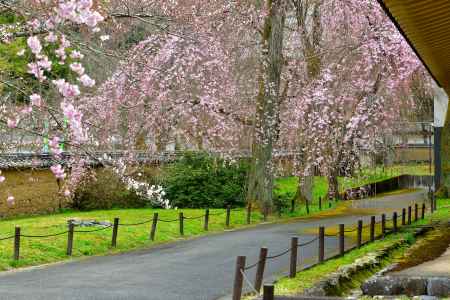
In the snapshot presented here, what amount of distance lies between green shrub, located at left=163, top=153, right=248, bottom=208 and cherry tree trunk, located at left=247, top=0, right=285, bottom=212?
13.5 feet

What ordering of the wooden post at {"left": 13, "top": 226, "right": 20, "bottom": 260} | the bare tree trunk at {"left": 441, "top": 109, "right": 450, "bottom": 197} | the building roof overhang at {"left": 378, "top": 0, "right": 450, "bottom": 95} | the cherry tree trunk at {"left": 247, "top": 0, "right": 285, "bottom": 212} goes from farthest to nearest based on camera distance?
the bare tree trunk at {"left": 441, "top": 109, "right": 450, "bottom": 197}
the cherry tree trunk at {"left": 247, "top": 0, "right": 285, "bottom": 212}
the wooden post at {"left": 13, "top": 226, "right": 20, "bottom": 260}
the building roof overhang at {"left": 378, "top": 0, "right": 450, "bottom": 95}

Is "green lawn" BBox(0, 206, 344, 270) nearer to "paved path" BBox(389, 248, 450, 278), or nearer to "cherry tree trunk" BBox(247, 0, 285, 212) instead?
"cherry tree trunk" BBox(247, 0, 285, 212)

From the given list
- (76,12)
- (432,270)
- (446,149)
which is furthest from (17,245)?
(446,149)

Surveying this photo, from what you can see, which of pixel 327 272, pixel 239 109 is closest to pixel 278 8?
pixel 239 109

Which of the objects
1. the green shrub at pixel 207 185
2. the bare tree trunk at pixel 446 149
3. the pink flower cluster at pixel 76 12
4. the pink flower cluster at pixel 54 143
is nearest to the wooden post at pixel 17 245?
the pink flower cluster at pixel 54 143

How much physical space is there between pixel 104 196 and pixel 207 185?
16.0ft

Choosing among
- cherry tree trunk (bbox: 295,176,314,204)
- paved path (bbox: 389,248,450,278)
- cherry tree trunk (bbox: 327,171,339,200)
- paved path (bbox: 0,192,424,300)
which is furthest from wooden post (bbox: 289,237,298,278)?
cherry tree trunk (bbox: 327,171,339,200)

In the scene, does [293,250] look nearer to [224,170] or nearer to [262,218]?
[262,218]

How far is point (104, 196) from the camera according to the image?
31.1 meters

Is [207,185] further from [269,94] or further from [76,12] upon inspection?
[76,12]

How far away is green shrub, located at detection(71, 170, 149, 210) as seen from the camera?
30.8m

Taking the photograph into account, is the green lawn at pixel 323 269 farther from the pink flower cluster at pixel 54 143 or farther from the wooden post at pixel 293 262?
the pink flower cluster at pixel 54 143

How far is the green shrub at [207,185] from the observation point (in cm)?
2875

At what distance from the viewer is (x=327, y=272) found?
12.4 meters
